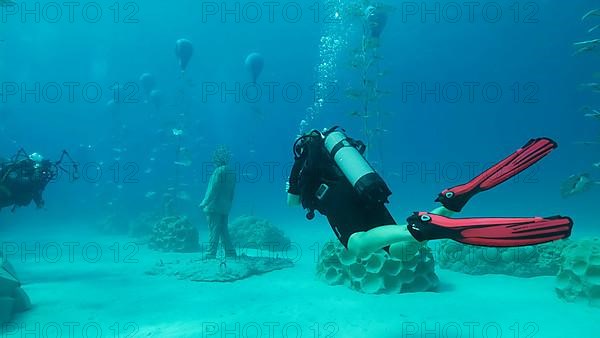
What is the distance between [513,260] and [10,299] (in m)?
9.92

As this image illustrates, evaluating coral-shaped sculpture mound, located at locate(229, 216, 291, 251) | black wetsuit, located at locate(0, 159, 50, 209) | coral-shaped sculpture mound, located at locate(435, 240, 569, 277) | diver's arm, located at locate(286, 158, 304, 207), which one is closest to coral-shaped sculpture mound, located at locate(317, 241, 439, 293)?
coral-shaped sculpture mound, located at locate(435, 240, 569, 277)

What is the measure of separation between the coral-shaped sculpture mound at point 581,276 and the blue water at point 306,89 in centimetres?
1563

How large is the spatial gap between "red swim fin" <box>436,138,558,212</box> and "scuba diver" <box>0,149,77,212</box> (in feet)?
26.8

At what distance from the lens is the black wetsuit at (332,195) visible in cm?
386

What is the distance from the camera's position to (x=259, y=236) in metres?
14.7

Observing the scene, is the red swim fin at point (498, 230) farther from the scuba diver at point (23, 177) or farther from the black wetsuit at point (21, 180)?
the black wetsuit at point (21, 180)

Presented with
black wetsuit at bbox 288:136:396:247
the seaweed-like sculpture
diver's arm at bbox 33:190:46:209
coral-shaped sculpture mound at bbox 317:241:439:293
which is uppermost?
the seaweed-like sculpture

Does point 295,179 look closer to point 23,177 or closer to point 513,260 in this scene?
point 513,260

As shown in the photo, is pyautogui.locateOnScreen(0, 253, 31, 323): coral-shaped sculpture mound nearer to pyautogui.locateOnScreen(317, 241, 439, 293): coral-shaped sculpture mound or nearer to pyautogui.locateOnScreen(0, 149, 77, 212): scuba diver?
pyautogui.locateOnScreen(0, 149, 77, 212): scuba diver

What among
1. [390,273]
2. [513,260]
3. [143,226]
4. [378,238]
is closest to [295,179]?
[378,238]

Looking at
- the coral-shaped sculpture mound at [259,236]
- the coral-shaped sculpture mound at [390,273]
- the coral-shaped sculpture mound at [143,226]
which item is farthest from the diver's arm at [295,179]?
the coral-shaped sculpture mound at [143,226]

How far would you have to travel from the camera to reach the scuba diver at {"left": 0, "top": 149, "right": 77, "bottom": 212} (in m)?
8.95

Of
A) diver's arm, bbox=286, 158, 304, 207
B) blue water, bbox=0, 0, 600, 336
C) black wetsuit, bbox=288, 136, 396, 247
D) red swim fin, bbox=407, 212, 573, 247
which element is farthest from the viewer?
blue water, bbox=0, 0, 600, 336

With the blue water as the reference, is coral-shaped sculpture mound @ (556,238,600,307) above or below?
below
